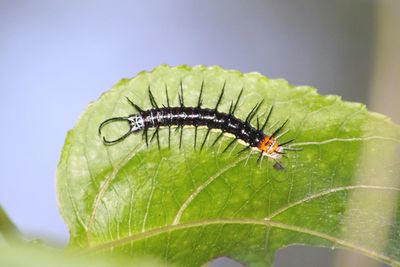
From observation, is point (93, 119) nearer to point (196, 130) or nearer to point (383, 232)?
point (196, 130)

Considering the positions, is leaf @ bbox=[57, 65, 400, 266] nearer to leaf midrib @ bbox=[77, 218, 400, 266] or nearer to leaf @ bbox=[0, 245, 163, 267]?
leaf midrib @ bbox=[77, 218, 400, 266]

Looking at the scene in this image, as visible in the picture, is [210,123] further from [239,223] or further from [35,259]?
[35,259]

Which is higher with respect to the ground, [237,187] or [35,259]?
[237,187]

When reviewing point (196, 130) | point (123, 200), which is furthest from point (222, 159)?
point (123, 200)

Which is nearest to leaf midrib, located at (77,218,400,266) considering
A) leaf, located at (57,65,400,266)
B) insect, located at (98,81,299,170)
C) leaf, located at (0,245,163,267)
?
leaf, located at (57,65,400,266)

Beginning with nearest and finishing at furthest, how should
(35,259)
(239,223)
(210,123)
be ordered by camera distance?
(35,259), (239,223), (210,123)

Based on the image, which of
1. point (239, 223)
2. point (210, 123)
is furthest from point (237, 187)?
point (210, 123)

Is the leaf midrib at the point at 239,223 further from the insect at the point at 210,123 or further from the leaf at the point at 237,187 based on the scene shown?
the insect at the point at 210,123
